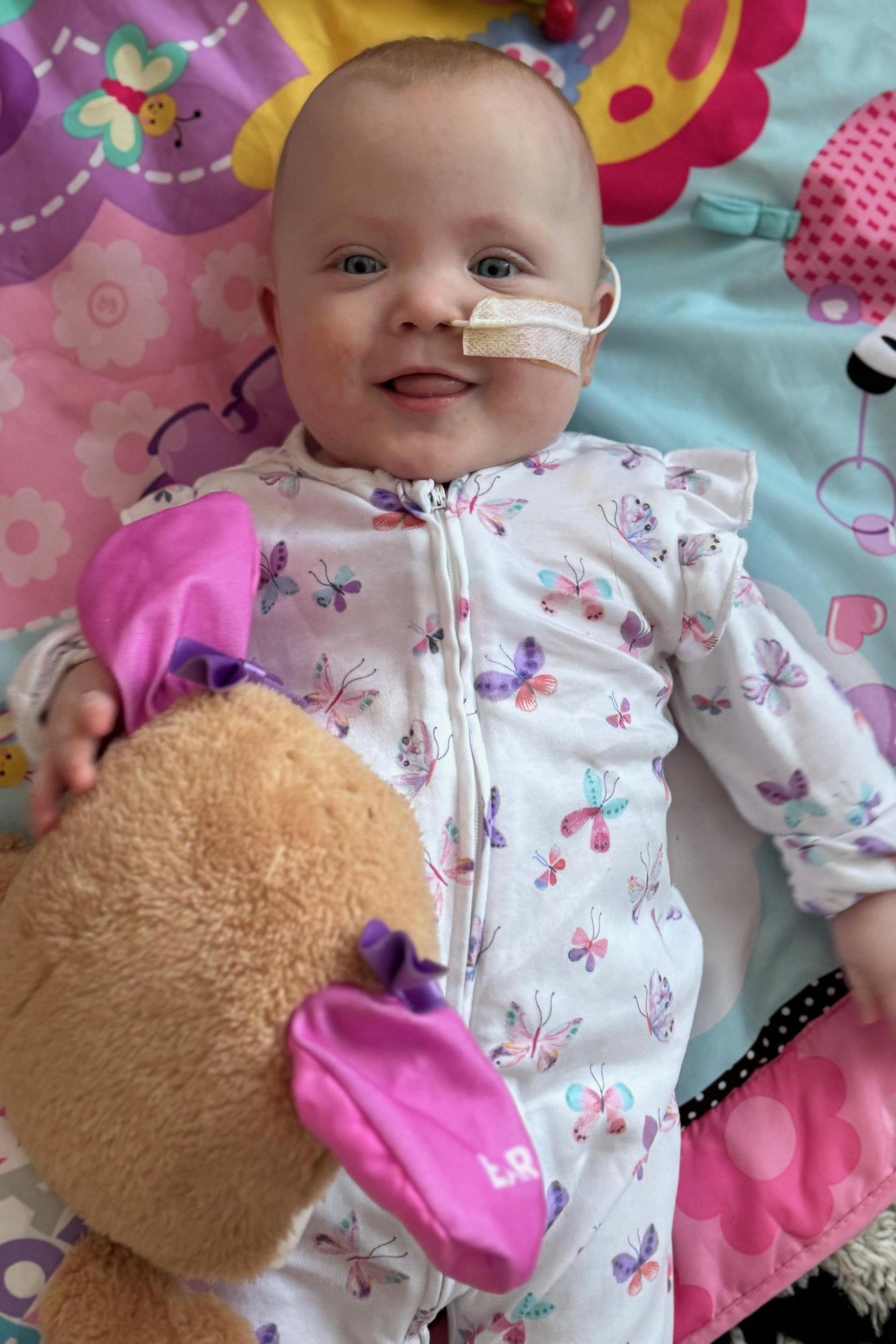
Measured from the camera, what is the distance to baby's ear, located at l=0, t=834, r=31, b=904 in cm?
→ 97

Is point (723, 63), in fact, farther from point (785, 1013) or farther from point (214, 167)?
point (785, 1013)

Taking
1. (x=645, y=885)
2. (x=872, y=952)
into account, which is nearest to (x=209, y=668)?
(x=645, y=885)

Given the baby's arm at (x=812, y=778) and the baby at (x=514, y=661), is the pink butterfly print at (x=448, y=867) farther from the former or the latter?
the baby's arm at (x=812, y=778)

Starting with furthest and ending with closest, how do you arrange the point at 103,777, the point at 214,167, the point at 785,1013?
the point at 214,167 < the point at 785,1013 < the point at 103,777

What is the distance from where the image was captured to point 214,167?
128 centimetres

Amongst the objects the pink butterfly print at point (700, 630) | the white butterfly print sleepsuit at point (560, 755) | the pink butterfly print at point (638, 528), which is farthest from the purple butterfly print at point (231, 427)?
the pink butterfly print at point (700, 630)

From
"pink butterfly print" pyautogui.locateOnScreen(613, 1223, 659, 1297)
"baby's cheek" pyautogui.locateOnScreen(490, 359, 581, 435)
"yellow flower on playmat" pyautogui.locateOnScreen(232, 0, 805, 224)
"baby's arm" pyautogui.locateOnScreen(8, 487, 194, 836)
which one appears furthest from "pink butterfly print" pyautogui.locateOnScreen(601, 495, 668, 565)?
"pink butterfly print" pyautogui.locateOnScreen(613, 1223, 659, 1297)

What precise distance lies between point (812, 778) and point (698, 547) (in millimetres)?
267

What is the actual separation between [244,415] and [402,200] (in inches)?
14.5

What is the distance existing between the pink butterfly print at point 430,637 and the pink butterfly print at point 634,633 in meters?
0.20

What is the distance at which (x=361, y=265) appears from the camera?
1.07 metres

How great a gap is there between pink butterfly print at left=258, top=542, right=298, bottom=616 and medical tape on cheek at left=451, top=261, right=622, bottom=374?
27 cm

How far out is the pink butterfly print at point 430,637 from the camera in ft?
3.40

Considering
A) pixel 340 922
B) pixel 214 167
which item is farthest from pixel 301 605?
pixel 214 167
